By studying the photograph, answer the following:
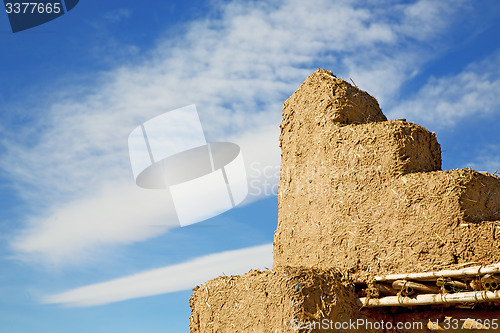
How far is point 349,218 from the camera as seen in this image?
707 centimetres

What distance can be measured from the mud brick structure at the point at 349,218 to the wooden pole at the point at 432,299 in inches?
8.6

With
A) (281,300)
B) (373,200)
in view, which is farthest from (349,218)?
(281,300)

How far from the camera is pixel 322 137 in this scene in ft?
25.5

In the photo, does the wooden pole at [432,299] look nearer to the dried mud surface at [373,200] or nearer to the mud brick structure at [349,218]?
the mud brick structure at [349,218]

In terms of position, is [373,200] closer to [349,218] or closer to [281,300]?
[349,218]

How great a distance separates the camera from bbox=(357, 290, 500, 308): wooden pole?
5547 mm

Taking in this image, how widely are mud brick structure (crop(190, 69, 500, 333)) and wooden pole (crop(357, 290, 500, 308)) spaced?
0.22 m

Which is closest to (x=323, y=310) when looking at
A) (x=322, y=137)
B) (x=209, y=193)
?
(x=322, y=137)

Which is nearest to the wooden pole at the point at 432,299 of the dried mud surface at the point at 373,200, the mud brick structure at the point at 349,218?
the mud brick structure at the point at 349,218

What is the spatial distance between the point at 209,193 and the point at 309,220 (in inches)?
154

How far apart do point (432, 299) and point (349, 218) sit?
158 cm

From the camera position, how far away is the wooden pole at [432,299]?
5.55 meters

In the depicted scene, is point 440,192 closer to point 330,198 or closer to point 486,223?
point 486,223

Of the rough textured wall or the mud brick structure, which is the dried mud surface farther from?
the rough textured wall
